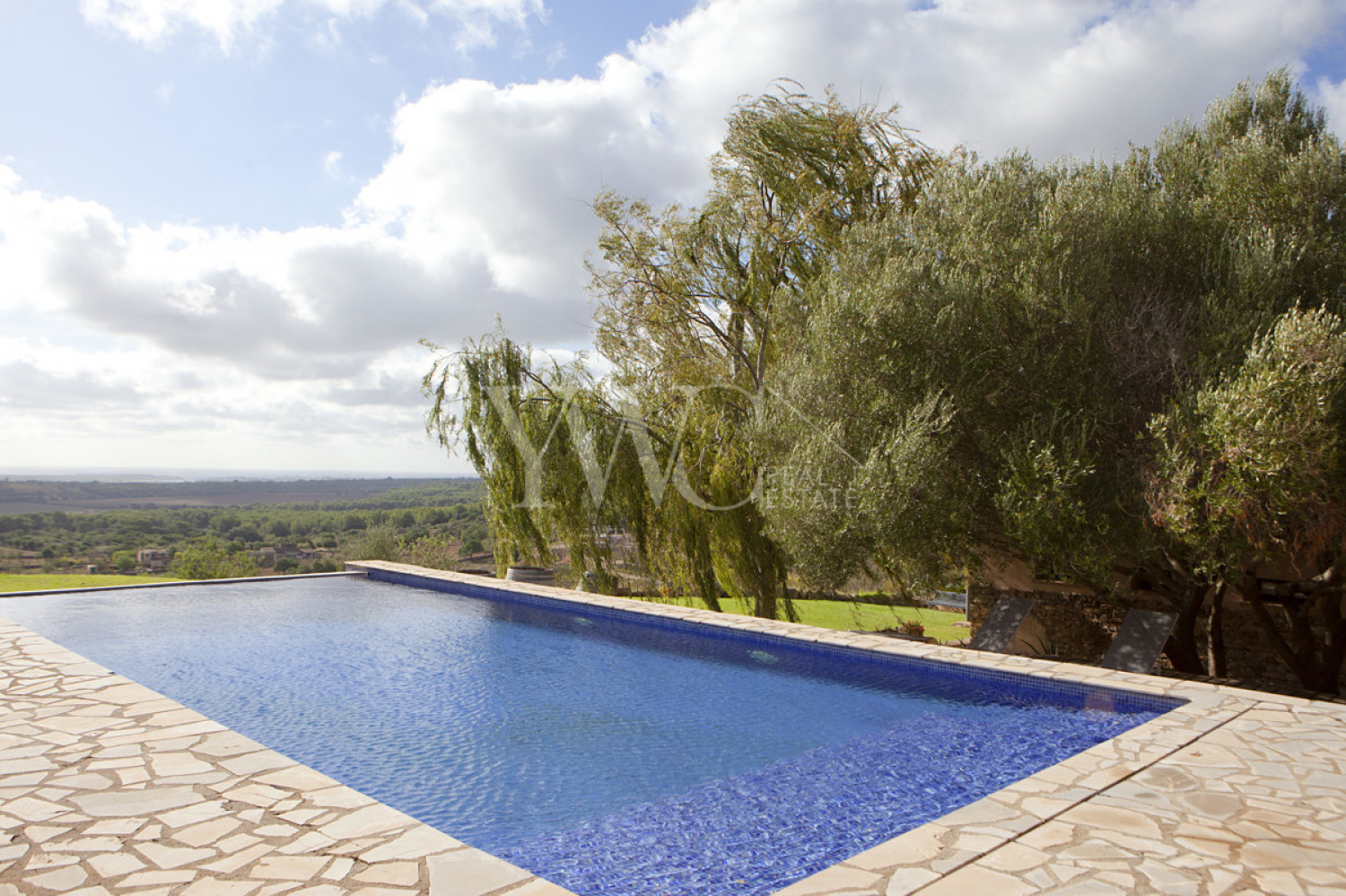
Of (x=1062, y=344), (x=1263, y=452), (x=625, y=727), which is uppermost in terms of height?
(x=1062, y=344)

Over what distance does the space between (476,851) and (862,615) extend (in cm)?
1454

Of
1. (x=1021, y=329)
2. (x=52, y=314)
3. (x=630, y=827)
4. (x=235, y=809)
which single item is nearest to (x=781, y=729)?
(x=630, y=827)

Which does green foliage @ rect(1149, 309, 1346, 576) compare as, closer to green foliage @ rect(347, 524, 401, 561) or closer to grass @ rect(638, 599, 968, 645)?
grass @ rect(638, 599, 968, 645)

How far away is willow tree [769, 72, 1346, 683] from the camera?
6867mm

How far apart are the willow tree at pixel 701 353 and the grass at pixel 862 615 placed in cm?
135

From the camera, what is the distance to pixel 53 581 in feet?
46.9

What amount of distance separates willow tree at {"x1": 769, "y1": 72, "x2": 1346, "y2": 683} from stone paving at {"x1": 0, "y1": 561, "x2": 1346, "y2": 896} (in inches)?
104

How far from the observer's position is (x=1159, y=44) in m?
9.08

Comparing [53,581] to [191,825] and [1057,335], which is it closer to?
[191,825]

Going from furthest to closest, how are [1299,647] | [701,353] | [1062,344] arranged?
[701,353] < [1299,647] < [1062,344]

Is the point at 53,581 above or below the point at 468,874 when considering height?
below

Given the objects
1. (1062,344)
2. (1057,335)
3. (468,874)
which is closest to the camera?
(468,874)

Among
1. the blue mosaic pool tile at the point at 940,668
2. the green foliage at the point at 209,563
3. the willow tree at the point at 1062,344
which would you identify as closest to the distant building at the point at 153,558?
the green foliage at the point at 209,563

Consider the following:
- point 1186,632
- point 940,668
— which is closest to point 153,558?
point 940,668
